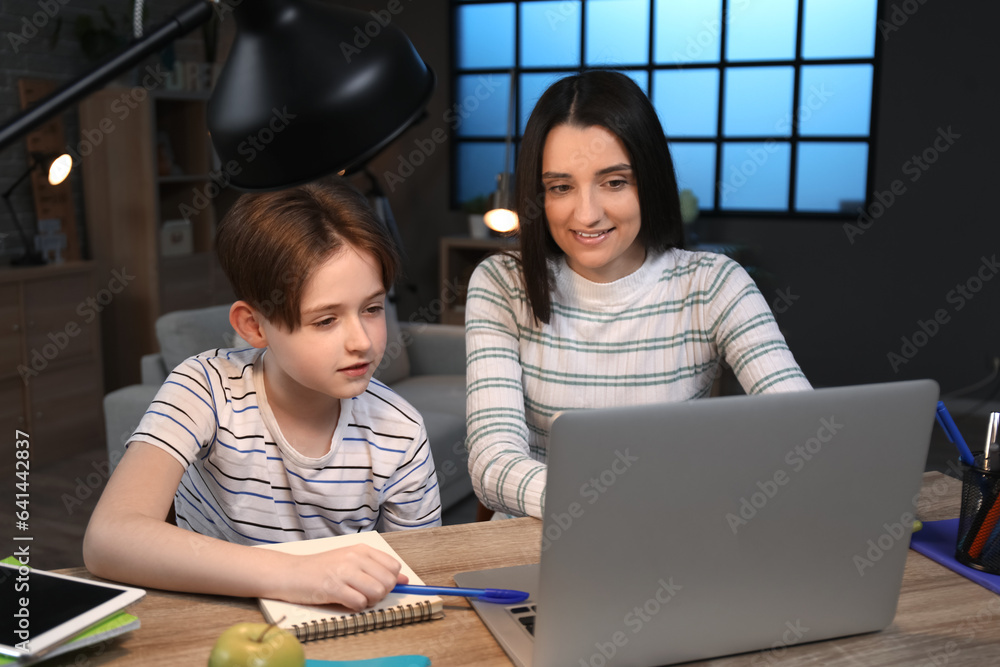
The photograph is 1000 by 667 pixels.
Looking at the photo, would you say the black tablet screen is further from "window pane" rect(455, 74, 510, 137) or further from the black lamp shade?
"window pane" rect(455, 74, 510, 137)

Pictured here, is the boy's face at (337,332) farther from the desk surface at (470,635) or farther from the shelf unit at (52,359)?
the shelf unit at (52,359)

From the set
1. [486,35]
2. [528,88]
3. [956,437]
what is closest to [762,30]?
Result: [528,88]

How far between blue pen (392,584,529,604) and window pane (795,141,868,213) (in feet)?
13.2

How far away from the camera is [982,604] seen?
0.91 metres

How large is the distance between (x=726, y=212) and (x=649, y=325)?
3.39 m

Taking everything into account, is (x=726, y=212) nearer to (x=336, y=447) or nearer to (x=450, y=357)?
(x=450, y=357)

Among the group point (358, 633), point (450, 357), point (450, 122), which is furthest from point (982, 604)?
point (450, 122)

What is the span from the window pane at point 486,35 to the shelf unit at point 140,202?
1.57 metres

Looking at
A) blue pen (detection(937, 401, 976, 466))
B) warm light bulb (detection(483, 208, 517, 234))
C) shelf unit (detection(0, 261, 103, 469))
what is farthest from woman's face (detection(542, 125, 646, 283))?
shelf unit (detection(0, 261, 103, 469))

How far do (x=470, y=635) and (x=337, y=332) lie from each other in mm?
402

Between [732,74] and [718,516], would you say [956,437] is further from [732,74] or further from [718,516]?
[732,74]

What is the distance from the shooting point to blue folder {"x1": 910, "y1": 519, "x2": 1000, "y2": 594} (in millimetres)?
963

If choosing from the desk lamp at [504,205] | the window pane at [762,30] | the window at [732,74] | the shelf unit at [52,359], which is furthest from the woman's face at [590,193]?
the window pane at [762,30]

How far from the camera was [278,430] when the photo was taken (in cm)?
117
